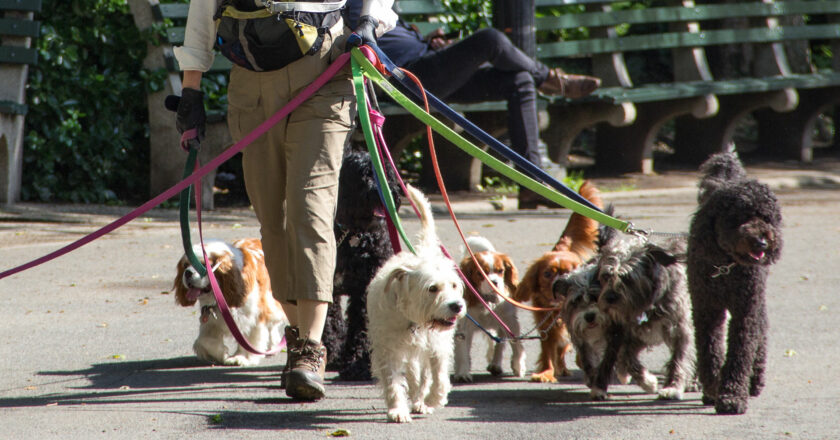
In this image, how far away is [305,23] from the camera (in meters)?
4.57

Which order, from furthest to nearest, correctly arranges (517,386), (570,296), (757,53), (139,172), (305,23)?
(757,53)
(139,172)
(517,386)
(570,296)
(305,23)

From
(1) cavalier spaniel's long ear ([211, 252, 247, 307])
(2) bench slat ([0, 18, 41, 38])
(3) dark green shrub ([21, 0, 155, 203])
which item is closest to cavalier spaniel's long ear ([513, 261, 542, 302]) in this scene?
(1) cavalier spaniel's long ear ([211, 252, 247, 307])

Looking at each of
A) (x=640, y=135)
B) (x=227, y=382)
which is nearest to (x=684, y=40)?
(x=640, y=135)

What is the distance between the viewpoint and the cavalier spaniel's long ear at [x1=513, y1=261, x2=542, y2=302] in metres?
5.65

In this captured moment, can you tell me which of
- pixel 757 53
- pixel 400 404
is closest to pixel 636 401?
pixel 400 404

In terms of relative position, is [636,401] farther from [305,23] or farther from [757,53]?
[757,53]

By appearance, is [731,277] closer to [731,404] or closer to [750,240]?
[750,240]

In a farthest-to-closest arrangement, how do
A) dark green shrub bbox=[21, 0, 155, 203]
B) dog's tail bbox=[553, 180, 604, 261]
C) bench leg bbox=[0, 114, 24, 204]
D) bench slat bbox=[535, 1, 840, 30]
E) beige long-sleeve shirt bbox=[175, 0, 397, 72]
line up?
bench slat bbox=[535, 1, 840, 30] → dark green shrub bbox=[21, 0, 155, 203] → bench leg bbox=[0, 114, 24, 204] → dog's tail bbox=[553, 180, 604, 261] → beige long-sleeve shirt bbox=[175, 0, 397, 72]

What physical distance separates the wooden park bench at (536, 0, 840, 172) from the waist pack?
7.84 m

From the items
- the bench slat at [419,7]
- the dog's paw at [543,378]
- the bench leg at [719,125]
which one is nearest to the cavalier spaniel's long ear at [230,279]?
the dog's paw at [543,378]

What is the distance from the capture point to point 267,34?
4539mm

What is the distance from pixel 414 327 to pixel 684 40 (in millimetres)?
10300

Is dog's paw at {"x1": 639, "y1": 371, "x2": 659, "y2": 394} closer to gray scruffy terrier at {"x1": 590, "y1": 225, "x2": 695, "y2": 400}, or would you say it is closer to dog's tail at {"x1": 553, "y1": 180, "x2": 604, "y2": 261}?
gray scruffy terrier at {"x1": 590, "y1": 225, "x2": 695, "y2": 400}

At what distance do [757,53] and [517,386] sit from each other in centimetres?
1138
